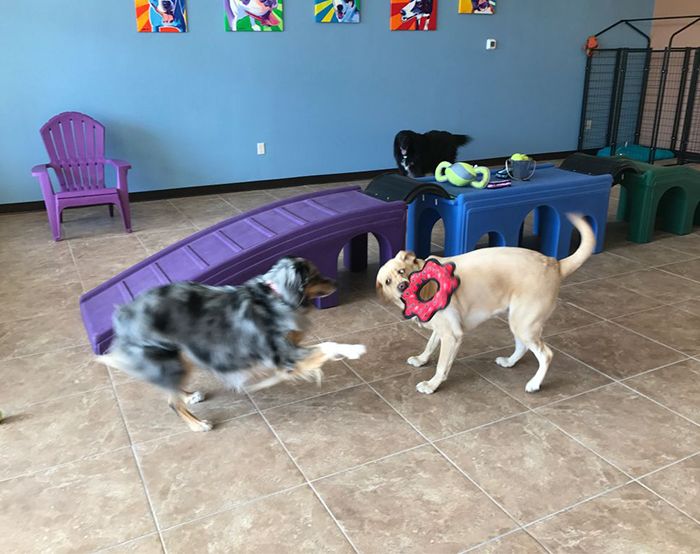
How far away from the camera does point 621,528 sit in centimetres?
178

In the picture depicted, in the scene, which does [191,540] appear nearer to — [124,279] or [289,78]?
[124,279]

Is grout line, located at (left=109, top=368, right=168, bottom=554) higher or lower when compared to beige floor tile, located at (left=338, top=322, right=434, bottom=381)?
lower

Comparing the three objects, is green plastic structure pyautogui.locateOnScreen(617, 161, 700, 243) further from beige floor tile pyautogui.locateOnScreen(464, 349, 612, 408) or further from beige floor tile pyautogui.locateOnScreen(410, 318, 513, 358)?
beige floor tile pyautogui.locateOnScreen(464, 349, 612, 408)

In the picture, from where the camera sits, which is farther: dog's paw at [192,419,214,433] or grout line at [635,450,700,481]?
dog's paw at [192,419,214,433]

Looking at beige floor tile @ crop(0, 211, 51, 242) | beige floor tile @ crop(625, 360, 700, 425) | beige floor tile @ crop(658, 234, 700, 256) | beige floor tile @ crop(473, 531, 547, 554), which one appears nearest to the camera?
beige floor tile @ crop(473, 531, 547, 554)

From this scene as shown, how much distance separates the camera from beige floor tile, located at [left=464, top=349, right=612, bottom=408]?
2.50m

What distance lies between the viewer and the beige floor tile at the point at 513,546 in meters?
1.70

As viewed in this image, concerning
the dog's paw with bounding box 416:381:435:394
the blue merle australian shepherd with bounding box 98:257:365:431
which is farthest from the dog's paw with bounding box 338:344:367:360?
the dog's paw with bounding box 416:381:435:394

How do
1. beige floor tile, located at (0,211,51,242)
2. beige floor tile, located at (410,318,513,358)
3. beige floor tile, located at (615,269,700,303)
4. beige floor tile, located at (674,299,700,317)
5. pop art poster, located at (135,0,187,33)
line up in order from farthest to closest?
1. pop art poster, located at (135,0,187,33)
2. beige floor tile, located at (0,211,51,242)
3. beige floor tile, located at (615,269,700,303)
4. beige floor tile, located at (674,299,700,317)
5. beige floor tile, located at (410,318,513,358)

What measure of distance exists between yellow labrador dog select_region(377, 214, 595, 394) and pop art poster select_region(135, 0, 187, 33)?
4301 millimetres

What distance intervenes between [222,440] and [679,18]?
314 inches

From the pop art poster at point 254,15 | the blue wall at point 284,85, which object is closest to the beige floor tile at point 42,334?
the blue wall at point 284,85

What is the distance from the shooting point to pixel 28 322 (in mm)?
3240

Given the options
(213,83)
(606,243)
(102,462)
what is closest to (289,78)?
(213,83)
